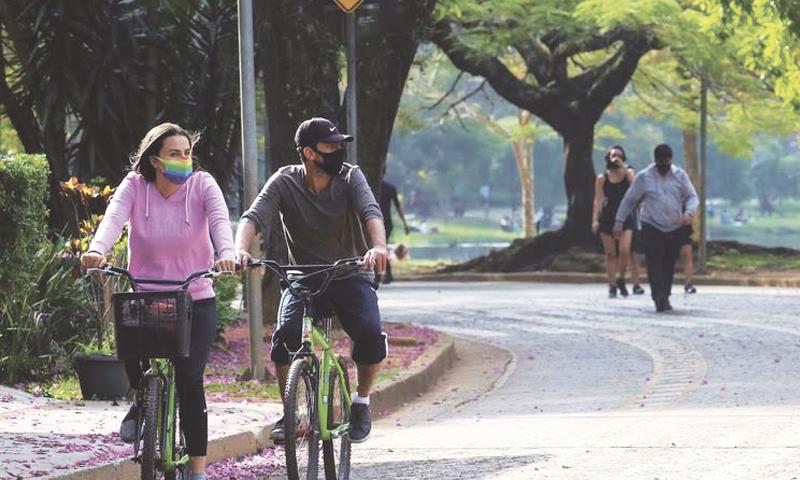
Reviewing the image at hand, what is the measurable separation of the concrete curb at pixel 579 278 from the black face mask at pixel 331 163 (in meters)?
18.9

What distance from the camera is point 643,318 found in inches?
733

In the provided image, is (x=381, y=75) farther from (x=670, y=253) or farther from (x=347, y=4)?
(x=347, y=4)

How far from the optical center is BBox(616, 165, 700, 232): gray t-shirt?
1916 centimetres

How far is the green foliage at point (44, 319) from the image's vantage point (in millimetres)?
12180

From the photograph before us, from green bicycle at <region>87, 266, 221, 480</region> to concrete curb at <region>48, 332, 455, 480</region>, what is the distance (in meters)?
0.70

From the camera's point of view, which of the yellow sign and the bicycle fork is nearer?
the bicycle fork

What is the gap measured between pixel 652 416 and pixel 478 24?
2189 cm

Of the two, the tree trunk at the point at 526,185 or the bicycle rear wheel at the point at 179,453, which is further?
the tree trunk at the point at 526,185

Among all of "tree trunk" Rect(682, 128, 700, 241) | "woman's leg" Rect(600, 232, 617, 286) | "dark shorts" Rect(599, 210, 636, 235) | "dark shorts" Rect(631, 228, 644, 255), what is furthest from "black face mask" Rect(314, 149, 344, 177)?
"tree trunk" Rect(682, 128, 700, 241)

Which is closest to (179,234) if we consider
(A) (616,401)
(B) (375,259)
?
(B) (375,259)

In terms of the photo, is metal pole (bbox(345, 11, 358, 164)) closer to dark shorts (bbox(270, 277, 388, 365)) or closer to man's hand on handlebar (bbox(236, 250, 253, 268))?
dark shorts (bbox(270, 277, 388, 365))

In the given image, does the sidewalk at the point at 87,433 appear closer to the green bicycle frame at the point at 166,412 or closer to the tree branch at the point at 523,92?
the green bicycle frame at the point at 166,412

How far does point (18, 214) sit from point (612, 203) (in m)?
10.5

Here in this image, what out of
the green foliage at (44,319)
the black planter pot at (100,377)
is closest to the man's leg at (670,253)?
the green foliage at (44,319)
